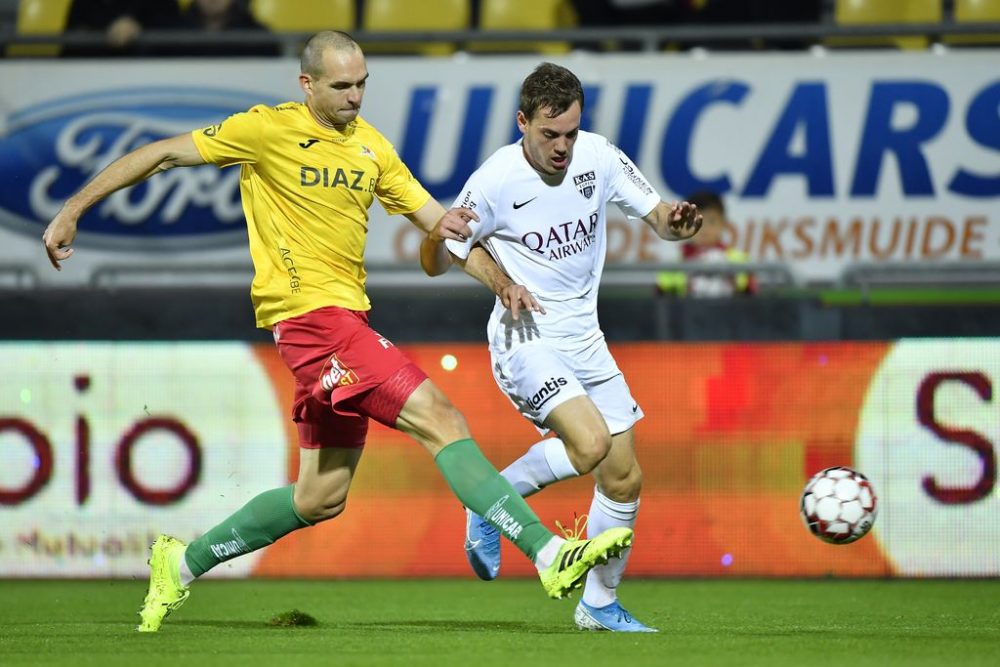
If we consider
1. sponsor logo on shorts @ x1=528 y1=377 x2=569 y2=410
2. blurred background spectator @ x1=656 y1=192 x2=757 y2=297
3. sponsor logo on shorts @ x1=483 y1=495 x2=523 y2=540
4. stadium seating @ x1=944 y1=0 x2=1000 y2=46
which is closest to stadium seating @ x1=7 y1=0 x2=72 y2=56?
blurred background spectator @ x1=656 y1=192 x2=757 y2=297

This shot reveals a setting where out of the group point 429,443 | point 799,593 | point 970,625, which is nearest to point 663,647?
point 429,443

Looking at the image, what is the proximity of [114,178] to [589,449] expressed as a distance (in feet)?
6.89

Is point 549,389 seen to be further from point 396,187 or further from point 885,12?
point 885,12

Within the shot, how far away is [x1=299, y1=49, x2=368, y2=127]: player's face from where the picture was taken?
654 cm

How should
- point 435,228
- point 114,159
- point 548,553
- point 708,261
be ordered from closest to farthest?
1. point 548,553
2. point 435,228
3. point 708,261
4. point 114,159

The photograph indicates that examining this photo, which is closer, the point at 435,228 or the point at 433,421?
the point at 433,421

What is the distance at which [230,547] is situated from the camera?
22.8 feet

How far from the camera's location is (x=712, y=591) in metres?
9.00

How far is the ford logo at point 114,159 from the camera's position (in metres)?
11.3

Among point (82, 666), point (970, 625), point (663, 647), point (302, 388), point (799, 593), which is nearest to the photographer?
point (82, 666)

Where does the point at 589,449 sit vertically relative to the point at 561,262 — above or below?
below

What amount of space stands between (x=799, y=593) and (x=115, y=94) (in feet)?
18.7

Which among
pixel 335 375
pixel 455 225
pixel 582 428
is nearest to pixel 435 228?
pixel 455 225

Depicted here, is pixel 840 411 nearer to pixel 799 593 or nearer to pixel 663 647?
pixel 799 593
